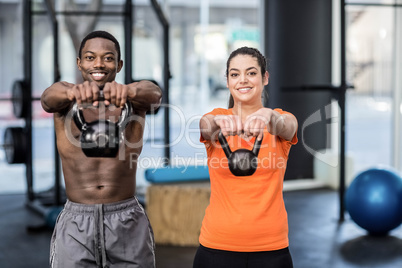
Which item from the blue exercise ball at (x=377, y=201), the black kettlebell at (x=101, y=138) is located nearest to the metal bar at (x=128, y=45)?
the blue exercise ball at (x=377, y=201)

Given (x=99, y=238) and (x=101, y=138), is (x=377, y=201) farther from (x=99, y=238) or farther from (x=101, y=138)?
(x=101, y=138)

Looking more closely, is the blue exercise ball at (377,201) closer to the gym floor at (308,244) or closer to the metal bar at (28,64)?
the gym floor at (308,244)

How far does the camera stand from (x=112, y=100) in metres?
1.42

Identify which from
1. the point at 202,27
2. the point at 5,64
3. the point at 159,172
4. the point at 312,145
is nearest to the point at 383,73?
the point at 312,145

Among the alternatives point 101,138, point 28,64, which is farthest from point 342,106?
point 101,138

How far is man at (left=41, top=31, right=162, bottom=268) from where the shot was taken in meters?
1.74

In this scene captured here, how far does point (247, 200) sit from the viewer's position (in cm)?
163

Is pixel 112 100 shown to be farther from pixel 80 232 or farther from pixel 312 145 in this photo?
pixel 312 145

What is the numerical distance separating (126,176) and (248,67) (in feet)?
1.82

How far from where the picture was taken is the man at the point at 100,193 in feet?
5.71

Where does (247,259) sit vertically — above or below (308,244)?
above

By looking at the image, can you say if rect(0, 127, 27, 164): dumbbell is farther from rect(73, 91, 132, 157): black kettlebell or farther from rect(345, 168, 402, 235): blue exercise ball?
rect(73, 91, 132, 157): black kettlebell

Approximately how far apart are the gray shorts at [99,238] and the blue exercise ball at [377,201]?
264 cm

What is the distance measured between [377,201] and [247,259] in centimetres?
265
